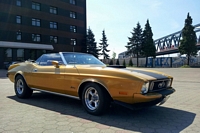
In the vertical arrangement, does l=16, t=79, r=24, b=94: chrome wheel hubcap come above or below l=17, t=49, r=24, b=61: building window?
below

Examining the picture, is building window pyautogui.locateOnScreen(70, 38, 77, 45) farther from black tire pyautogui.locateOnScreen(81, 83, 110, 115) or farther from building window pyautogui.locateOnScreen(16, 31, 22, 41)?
black tire pyautogui.locateOnScreen(81, 83, 110, 115)

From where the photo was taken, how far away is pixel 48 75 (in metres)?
5.14

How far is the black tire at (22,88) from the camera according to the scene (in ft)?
19.6

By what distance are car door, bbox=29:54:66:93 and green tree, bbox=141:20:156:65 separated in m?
41.7

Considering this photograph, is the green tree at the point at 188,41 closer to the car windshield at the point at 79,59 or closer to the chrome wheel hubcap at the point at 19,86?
the car windshield at the point at 79,59

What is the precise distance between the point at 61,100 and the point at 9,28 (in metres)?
28.2

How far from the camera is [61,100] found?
5836 mm

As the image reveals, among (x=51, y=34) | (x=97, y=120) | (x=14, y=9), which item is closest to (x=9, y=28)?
(x=14, y=9)

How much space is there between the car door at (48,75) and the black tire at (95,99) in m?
0.77

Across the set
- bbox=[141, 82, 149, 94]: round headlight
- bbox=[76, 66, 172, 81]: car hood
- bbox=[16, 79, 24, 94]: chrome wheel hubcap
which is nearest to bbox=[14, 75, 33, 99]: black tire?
bbox=[16, 79, 24, 94]: chrome wheel hubcap

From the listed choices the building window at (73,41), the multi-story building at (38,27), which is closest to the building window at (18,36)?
the multi-story building at (38,27)

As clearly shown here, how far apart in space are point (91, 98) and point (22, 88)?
3081mm

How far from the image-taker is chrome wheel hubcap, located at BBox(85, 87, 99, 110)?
4.16m

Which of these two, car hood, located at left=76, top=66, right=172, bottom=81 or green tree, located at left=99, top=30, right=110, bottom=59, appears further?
green tree, located at left=99, top=30, right=110, bottom=59
